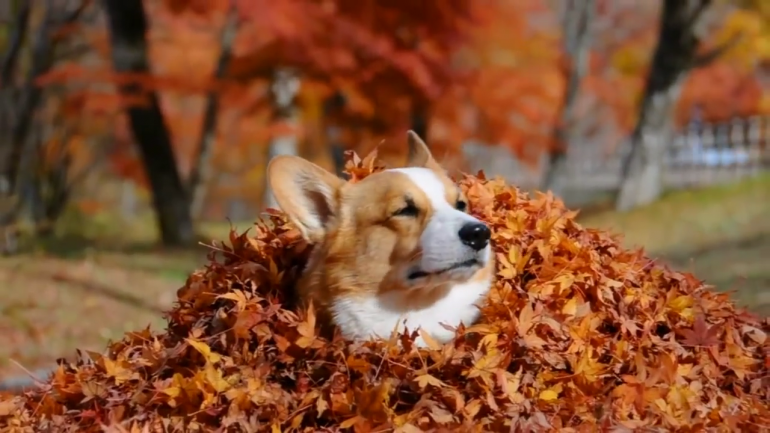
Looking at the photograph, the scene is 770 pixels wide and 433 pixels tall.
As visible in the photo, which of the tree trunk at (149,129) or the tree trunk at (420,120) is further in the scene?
the tree trunk at (420,120)

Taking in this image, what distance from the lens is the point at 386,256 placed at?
7.13 ft

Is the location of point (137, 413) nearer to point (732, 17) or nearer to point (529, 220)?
point (529, 220)

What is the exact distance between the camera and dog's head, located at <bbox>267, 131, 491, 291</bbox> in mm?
2064

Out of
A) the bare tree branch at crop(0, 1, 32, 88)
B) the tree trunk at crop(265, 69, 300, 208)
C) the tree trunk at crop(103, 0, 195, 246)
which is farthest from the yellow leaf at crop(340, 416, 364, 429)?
the bare tree branch at crop(0, 1, 32, 88)

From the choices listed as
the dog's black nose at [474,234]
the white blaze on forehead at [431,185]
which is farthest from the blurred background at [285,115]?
the dog's black nose at [474,234]

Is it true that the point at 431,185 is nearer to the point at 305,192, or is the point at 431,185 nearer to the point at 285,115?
the point at 305,192

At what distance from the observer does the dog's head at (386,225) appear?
6.77 feet

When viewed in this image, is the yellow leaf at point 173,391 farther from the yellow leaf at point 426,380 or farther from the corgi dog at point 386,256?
the yellow leaf at point 426,380

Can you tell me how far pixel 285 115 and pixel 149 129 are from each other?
1757 mm

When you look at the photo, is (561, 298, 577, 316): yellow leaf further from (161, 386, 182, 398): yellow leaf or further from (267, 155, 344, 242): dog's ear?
(161, 386, 182, 398): yellow leaf

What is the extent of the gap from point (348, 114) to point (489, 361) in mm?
6877

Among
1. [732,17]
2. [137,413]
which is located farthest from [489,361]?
[732,17]

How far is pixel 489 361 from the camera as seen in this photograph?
6.34 ft

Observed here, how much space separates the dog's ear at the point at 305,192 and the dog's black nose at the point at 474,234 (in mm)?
432
